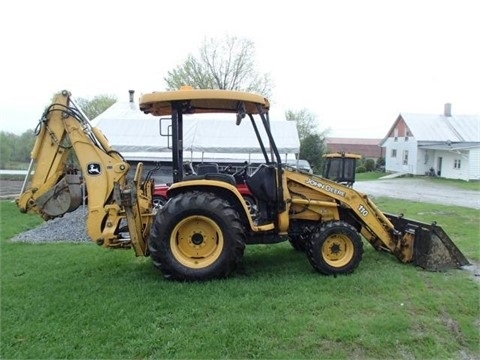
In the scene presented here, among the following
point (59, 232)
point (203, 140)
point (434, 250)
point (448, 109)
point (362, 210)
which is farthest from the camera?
point (448, 109)

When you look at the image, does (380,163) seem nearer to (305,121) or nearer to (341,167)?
(305,121)

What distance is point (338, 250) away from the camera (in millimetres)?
5949

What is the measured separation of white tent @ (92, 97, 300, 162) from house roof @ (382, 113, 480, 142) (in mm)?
25149

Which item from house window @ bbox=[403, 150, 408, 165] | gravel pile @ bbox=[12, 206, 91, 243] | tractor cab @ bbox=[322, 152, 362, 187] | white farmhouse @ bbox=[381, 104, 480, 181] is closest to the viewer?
gravel pile @ bbox=[12, 206, 91, 243]

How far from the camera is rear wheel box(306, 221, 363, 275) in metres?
5.79

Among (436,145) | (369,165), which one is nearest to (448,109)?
(436,145)

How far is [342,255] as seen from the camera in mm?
5945

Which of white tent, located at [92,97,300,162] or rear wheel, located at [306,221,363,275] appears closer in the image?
rear wheel, located at [306,221,363,275]

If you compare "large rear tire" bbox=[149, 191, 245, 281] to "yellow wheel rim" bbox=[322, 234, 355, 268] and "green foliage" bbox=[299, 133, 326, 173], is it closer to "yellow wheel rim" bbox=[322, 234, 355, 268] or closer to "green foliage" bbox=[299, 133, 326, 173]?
"yellow wheel rim" bbox=[322, 234, 355, 268]

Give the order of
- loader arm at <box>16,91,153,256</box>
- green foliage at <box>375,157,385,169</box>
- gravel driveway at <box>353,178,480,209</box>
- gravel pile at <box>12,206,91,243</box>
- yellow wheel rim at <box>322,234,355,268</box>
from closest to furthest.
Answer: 1. loader arm at <box>16,91,153,256</box>
2. yellow wheel rim at <box>322,234,355,268</box>
3. gravel pile at <box>12,206,91,243</box>
4. gravel driveway at <box>353,178,480,209</box>
5. green foliage at <box>375,157,385,169</box>

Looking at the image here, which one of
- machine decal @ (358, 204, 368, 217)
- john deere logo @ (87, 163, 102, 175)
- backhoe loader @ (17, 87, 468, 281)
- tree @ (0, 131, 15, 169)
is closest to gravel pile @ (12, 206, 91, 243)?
backhoe loader @ (17, 87, 468, 281)

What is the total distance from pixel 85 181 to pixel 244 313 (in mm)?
2867

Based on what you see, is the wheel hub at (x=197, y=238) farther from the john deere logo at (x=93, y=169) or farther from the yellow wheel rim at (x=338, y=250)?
the yellow wheel rim at (x=338, y=250)

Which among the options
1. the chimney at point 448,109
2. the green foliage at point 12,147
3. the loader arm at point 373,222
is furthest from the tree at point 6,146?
the chimney at point 448,109
